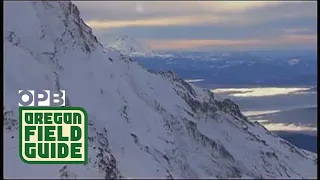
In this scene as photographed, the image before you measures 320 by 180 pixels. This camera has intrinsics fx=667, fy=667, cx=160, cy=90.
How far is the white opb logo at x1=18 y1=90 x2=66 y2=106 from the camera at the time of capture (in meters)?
91.6

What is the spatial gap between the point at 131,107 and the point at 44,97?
82.8 ft

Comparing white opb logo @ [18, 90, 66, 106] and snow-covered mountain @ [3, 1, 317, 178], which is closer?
white opb logo @ [18, 90, 66, 106]

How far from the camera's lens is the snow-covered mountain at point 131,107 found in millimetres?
105000

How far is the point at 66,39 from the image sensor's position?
124438 mm

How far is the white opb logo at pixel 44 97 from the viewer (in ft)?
300

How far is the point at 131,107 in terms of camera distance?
123 metres

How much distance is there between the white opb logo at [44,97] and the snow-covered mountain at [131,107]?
4.33 ft

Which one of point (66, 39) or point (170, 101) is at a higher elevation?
point (66, 39)

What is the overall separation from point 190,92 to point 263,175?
108 feet

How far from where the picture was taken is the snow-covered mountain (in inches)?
4134

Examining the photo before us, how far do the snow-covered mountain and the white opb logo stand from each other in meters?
1.32

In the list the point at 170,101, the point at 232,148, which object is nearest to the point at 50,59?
the point at 170,101

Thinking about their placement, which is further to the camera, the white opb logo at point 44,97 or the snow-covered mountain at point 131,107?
the snow-covered mountain at point 131,107

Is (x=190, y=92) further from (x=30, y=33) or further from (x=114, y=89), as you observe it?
(x=30, y=33)
